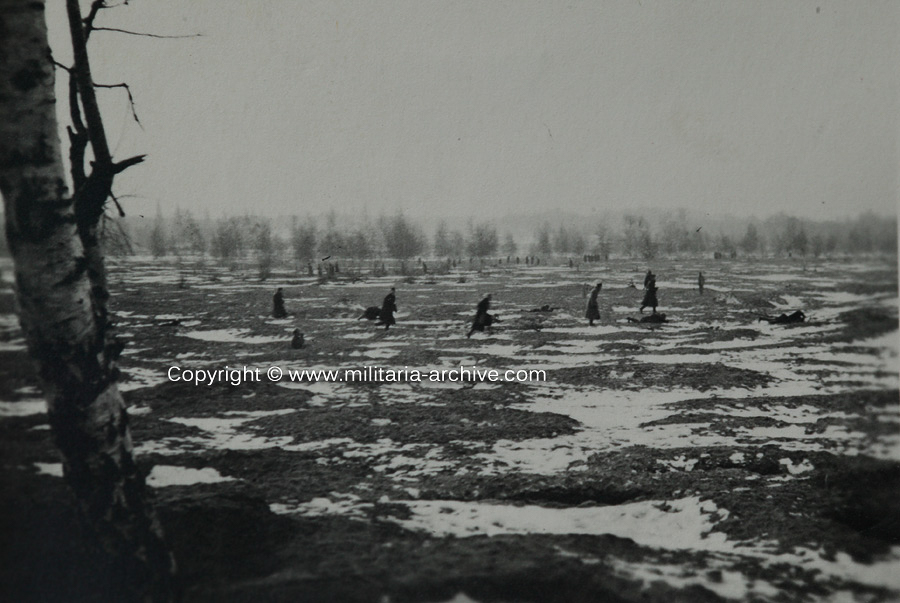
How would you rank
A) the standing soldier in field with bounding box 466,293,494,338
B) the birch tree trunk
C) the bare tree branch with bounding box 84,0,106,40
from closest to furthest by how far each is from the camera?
the birch tree trunk < the bare tree branch with bounding box 84,0,106,40 < the standing soldier in field with bounding box 466,293,494,338

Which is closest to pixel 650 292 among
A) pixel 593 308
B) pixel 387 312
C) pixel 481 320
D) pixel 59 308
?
pixel 593 308

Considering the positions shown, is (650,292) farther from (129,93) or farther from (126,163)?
(126,163)

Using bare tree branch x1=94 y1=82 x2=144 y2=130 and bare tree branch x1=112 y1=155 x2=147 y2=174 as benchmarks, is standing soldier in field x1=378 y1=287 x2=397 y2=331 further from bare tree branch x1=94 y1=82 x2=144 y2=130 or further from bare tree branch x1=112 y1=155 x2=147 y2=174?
bare tree branch x1=112 y1=155 x2=147 y2=174

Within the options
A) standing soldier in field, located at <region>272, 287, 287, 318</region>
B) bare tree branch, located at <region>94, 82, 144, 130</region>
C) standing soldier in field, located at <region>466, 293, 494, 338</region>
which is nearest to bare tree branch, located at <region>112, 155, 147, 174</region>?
bare tree branch, located at <region>94, 82, 144, 130</region>

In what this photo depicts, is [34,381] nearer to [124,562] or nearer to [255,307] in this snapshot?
[124,562]

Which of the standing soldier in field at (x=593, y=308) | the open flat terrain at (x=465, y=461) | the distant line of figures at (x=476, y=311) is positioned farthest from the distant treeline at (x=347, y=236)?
the standing soldier in field at (x=593, y=308)

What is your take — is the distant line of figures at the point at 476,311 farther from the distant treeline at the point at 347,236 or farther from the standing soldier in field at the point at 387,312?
the distant treeline at the point at 347,236

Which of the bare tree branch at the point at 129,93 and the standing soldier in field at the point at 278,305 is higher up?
the bare tree branch at the point at 129,93
